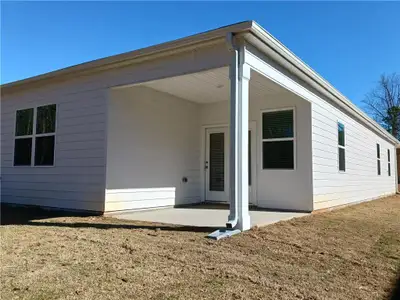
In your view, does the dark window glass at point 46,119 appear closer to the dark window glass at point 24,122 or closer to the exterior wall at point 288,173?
the dark window glass at point 24,122

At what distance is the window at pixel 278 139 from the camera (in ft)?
26.8

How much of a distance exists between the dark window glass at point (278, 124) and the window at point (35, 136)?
16.4 feet

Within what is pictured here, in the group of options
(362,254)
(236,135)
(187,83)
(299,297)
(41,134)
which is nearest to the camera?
(299,297)

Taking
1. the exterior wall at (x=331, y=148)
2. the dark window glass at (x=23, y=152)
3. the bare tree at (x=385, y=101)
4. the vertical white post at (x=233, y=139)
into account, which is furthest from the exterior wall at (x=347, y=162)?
the bare tree at (x=385, y=101)

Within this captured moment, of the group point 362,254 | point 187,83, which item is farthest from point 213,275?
point 187,83

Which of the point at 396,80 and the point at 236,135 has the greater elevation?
the point at 396,80

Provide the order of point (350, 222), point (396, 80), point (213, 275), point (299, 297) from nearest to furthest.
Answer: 1. point (299, 297)
2. point (213, 275)
3. point (350, 222)
4. point (396, 80)

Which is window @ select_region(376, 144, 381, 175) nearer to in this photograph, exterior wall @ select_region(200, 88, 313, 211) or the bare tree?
exterior wall @ select_region(200, 88, 313, 211)

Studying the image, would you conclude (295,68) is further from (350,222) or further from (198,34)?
(350,222)

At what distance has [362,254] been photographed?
4277 millimetres

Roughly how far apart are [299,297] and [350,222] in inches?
176

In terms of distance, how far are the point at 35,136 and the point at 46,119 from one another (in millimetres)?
520

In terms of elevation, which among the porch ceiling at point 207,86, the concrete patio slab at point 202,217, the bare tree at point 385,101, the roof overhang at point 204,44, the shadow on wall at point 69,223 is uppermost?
the bare tree at point 385,101

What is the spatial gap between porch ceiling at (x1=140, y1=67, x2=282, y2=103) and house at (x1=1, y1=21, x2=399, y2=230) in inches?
1.4
